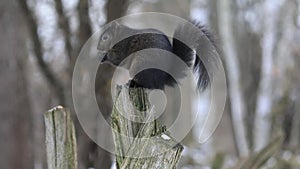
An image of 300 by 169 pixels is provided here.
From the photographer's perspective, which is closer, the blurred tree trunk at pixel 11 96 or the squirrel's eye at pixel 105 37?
the squirrel's eye at pixel 105 37

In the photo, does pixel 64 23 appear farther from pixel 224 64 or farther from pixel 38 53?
pixel 224 64

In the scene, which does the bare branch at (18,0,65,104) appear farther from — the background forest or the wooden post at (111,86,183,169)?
the wooden post at (111,86,183,169)

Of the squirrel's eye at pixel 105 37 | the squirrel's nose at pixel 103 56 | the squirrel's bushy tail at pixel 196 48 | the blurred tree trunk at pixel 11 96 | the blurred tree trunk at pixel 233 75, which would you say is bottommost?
the squirrel's bushy tail at pixel 196 48

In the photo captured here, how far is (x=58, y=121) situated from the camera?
5.93ft

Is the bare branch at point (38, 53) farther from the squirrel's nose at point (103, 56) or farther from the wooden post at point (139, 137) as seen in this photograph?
the wooden post at point (139, 137)

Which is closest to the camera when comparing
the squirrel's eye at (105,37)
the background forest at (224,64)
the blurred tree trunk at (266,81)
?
the squirrel's eye at (105,37)

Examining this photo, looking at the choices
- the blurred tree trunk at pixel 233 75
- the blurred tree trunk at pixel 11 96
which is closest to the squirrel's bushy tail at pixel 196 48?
the blurred tree trunk at pixel 11 96

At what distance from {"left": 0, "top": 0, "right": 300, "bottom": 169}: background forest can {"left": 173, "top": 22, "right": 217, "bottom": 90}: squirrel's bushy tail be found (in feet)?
1.15

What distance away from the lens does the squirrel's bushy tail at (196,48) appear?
2096 millimetres

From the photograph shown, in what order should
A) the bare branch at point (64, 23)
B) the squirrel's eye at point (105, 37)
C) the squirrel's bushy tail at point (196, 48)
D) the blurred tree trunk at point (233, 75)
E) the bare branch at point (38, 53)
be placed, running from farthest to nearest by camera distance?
the blurred tree trunk at point (233, 75) → the bare branch at point (38, 53) → the bare branch at point (64, 23) → the squirrel's eye at point (105, 37) → the squirrel's bushy tail at point (196, 48)

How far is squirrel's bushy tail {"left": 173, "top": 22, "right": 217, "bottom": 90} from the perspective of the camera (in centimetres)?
210

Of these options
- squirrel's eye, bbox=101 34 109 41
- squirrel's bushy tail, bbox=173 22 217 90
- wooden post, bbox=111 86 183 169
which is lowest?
wooden post, bbox=111 86 183 169

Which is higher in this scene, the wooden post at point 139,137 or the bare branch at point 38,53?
the bare branch at point 38,53

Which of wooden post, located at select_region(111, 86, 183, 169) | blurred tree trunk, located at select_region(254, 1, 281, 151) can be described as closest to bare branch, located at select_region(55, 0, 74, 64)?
wooden post, located at select_region(111, 86, 183, 169)
